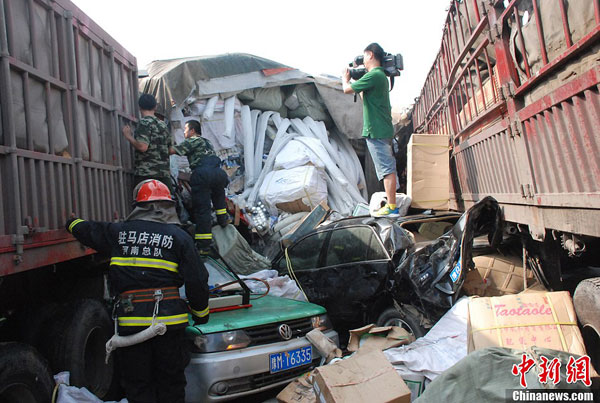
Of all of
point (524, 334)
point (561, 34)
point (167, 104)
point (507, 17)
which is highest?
point (167, 104)

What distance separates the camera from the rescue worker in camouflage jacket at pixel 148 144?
4.65 metres

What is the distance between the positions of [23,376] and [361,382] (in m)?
1.95

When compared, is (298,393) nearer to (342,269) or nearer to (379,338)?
(379,338)

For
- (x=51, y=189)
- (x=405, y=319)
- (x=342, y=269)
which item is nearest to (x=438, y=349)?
(x=405, y=319)

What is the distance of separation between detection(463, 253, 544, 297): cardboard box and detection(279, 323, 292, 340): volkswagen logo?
67.4 inches

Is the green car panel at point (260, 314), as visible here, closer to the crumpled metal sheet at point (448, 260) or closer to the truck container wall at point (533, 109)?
the crumpled metal sheet at point (448, 260)

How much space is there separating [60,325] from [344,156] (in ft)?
24.9

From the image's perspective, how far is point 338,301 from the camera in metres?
4.82

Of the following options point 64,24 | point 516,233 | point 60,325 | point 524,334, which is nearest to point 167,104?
point 64,24

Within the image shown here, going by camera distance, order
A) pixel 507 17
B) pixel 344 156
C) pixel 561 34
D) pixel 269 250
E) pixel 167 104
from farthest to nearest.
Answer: pixel 344 156 < pixel 167 104 < pixel 269 250 < pixel 507 17 < pixel 561 34

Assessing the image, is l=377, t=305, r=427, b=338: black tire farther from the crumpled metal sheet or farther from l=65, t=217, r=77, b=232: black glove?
l=65, t=217, r=77, b=232: black glove

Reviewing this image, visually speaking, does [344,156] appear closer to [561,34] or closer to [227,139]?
[227,139]

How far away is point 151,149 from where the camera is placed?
4.76m

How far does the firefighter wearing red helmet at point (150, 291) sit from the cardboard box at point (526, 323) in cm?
198
